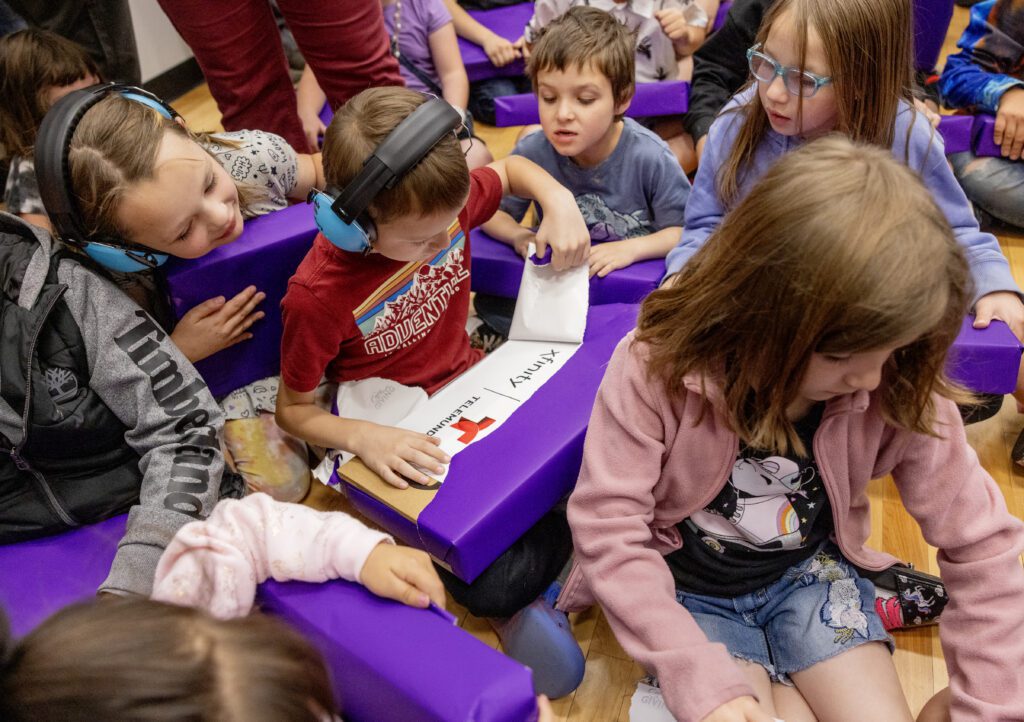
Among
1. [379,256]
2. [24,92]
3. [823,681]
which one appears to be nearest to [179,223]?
[379,256]

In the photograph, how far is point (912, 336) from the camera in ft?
2.12

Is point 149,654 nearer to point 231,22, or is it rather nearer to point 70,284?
point 70,284

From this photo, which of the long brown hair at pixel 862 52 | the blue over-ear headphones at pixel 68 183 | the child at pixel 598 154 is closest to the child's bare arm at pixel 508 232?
the child at pixel 598 154

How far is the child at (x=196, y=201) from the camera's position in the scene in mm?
938

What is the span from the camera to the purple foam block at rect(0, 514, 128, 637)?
95 cm

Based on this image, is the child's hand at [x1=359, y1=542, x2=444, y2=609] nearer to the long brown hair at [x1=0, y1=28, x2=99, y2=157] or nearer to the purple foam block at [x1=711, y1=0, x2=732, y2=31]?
the long brown hair at [x1=0, y1=28, x2=99, y2=157]

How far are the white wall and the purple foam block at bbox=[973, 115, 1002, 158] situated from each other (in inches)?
94.7

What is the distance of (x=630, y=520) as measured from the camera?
0.86 metres

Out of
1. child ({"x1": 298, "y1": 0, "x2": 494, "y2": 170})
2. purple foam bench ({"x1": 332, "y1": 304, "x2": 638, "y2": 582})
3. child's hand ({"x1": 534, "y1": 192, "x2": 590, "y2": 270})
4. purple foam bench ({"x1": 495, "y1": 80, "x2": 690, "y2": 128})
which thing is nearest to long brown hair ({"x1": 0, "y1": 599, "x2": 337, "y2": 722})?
purple foam bench ({"x1": 332, "y1": 304, "x2": 638, "y2": 582})

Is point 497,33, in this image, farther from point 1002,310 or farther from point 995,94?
point 1002,310

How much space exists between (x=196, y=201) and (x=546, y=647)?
2.43ft

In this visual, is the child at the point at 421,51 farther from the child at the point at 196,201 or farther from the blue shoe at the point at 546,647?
the blue shoe at the point at 546,647

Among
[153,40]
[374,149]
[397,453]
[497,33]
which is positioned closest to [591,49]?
[374,149]

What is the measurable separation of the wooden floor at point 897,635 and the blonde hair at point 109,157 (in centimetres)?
75
